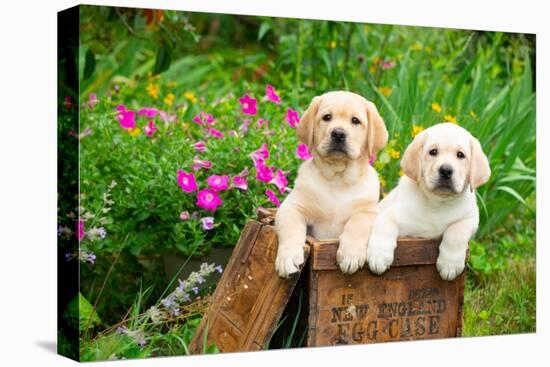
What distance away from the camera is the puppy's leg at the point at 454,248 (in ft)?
13.2

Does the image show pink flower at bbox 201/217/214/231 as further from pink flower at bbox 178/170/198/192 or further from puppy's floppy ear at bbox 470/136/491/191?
puppy's floppy ear at bbox 470/136/491/191

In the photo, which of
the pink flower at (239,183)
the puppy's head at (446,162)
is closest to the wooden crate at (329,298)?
the puppy's head at (446,162)

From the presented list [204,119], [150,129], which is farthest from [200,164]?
[150,129]

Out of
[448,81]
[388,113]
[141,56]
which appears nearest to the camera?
[388,113]

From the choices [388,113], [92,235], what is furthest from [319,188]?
[388,113]

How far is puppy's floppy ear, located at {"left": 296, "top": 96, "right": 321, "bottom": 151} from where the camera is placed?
13.1 ft

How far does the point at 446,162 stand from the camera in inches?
154

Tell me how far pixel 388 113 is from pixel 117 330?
227 cm

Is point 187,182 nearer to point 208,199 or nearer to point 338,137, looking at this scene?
point 208,199

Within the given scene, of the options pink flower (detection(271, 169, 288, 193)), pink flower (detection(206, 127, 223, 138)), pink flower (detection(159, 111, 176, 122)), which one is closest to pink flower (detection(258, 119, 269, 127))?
pink flower (detection(206, 127, 223, 138))

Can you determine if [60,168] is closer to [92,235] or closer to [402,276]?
[92,235]

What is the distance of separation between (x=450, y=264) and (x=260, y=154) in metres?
1.25

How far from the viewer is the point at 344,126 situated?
3912 mm

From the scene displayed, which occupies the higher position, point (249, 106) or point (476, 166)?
point (249, 106)
